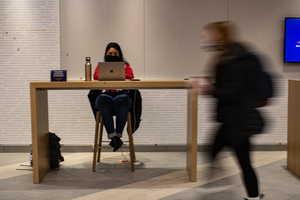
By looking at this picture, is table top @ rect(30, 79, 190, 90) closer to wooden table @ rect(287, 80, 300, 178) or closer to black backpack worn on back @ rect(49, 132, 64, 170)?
black backpack worn on back @ rect(49, 132, 64, 170)

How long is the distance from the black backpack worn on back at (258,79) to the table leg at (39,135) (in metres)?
1.85

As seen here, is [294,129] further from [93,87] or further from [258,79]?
[93,87]

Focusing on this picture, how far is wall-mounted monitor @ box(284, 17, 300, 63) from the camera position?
13.4ft

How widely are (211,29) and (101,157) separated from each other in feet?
7.72

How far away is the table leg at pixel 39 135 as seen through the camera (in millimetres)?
2920

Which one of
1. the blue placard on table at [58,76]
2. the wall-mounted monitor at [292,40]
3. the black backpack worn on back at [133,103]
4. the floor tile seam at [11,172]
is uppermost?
the wall-mounted monitor at [292,40]

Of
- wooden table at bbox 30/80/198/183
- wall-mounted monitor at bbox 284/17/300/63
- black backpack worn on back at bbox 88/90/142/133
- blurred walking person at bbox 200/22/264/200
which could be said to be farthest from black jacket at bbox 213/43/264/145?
wall-mounted monitor at bbox 284/17/300/63

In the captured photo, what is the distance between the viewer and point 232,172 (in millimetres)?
3217

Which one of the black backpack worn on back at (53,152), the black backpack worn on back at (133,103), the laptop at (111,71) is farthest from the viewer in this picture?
the black backpack worn on back at (133,103)

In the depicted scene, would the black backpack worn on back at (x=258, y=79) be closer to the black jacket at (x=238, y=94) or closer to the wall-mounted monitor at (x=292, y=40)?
the black jacket at (x=238, y=94)

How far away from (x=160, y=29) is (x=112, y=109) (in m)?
1.28

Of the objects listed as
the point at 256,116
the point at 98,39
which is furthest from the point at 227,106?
the point at 98,39

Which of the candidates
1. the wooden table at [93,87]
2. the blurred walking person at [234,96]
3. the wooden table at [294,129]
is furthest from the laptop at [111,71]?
the wooden table at [294,129]

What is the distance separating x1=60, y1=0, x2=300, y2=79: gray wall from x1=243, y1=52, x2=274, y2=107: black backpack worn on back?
2.16m
